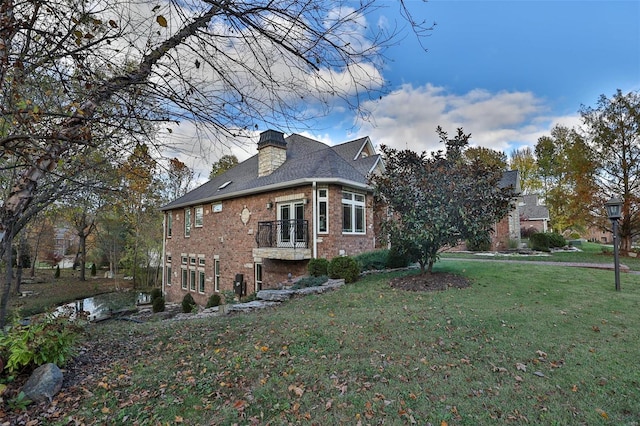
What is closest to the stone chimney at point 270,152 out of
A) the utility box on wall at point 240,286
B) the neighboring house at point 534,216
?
the utility box on wall at point 240,286

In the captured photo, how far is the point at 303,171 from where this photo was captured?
39.7 feet

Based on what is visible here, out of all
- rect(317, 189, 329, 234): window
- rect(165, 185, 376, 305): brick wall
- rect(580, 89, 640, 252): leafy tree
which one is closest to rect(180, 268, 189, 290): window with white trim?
rect(165, 185, 376, 305): brick wall

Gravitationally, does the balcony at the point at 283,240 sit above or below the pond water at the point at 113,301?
above

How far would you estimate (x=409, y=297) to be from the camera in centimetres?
731

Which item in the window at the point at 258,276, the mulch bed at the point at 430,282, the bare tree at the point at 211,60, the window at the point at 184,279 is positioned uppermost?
the bare tree at the point at 211,60

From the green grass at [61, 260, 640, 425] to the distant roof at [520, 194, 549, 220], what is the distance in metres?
28.9

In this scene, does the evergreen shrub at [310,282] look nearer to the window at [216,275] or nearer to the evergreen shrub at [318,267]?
the evergreen shrub at [318,267]

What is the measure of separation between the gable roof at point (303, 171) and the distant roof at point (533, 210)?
901 inches

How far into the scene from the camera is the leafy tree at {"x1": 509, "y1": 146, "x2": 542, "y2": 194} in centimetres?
3775

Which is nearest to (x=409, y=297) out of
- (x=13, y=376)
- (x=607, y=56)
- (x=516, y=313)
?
(x=516, y=313)

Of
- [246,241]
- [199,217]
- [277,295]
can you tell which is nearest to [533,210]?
[246,241]

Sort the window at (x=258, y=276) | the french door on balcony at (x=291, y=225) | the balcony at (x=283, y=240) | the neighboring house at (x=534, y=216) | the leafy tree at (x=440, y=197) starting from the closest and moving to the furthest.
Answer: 1. the leafy tree at (x=440, y=197)
2. the balcony at (x=283, y=240)
3. the french door on balcony at (x=291, y=225)
4. the window at (x=258, y=276)
5. the neighboring house at (x=534, y=216)

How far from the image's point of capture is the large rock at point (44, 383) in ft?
11.8

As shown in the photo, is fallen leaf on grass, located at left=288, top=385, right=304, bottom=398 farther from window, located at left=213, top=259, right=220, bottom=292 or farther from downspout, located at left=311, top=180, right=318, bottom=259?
window, located at left=213, top=259, right=220, bottom=292
